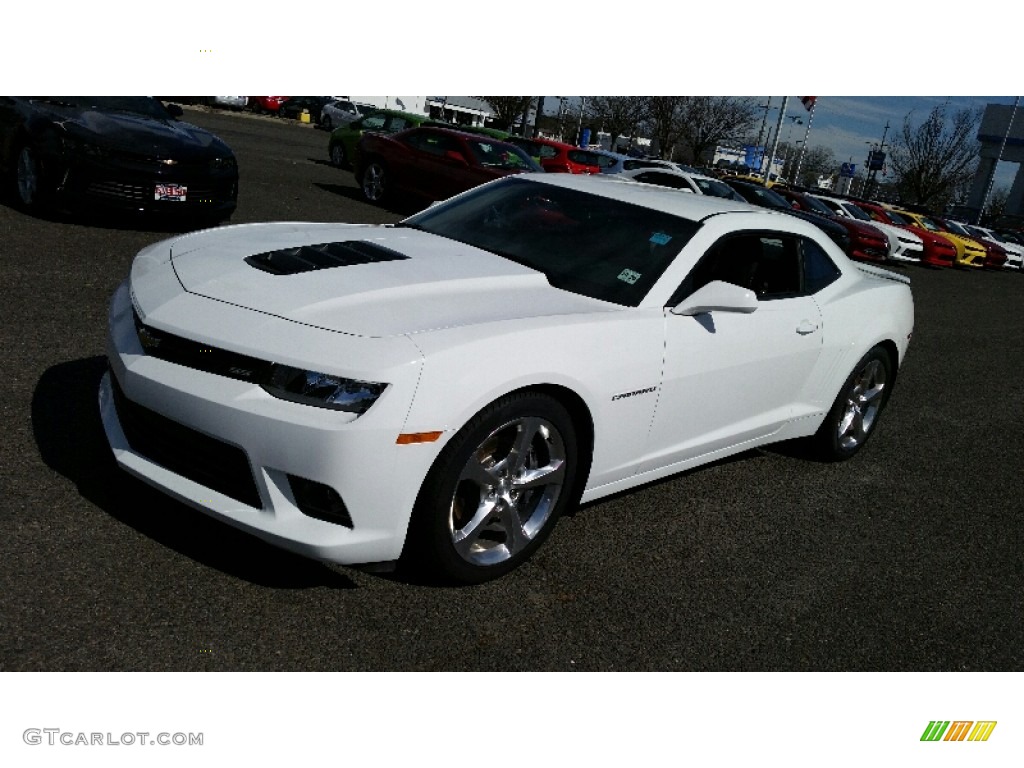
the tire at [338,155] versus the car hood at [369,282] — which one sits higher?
the car hood at [369,282]

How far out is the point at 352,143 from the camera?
2095cm

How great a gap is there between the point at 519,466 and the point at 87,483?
1.68 m

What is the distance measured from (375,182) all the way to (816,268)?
11.0 meters

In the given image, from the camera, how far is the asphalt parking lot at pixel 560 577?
2973 mm

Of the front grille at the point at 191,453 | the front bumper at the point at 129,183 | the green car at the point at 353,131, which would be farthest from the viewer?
the green car at the point at 353,131

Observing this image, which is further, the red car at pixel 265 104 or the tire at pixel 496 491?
the red car at pixel 265 104

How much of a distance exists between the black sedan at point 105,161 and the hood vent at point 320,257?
5093 mm

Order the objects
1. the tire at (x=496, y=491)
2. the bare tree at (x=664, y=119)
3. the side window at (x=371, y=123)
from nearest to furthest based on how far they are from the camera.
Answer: the tire at (x=496, y=491), the side window at (x=371, y=123), the bare tree at (x=664, y=119)

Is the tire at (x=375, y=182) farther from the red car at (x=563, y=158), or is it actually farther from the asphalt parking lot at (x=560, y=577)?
the asphalt parking lot at (x=560, y=577)

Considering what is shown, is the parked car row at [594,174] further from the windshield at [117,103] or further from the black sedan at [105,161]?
the windshield at [117,103]

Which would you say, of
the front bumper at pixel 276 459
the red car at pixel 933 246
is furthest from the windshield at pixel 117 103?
the red car at pixel 933 246
